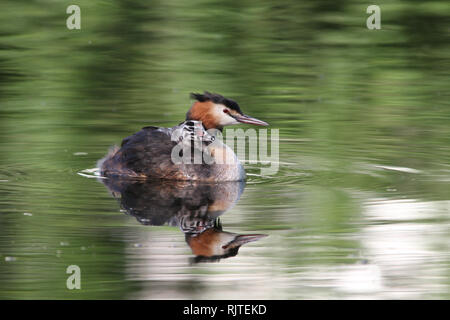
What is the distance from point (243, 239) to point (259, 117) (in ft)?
18.1

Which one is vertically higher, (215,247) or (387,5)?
(387,5)

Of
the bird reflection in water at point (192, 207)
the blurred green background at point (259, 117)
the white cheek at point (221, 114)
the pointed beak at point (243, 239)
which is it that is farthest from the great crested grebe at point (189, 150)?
the pointed beak at point (243, 239)

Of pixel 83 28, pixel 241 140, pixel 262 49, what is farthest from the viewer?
pixel 83 28

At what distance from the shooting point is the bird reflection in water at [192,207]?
305 inches

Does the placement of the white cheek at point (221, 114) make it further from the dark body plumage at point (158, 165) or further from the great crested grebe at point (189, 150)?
the dark body plumage at point (158, 165)

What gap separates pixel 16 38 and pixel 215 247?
40.4 ft

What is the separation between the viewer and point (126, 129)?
40.4 feet

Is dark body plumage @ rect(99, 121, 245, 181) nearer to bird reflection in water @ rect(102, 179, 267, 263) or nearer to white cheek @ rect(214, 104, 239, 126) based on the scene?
bird reflection in water @ rect(102, 179, 267, 263)

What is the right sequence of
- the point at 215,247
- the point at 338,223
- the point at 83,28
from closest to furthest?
1. the point at 215,247
2. the point at 338,223
3. the point at 83,28

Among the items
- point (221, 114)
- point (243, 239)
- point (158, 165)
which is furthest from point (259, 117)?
point (243, 239)

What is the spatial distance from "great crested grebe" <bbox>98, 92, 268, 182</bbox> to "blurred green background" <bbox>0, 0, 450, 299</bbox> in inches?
15.3

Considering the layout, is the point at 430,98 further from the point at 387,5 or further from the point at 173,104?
the point at 387,5

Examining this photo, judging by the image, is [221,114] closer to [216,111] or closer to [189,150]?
[216,111]

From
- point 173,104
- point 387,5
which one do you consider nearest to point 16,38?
point 173,104
